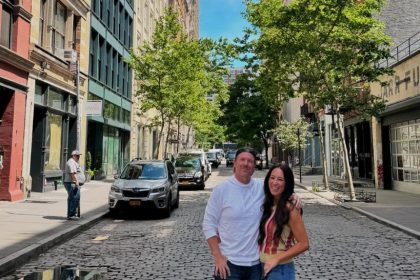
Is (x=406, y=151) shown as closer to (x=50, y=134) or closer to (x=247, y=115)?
(x=50, y=134)

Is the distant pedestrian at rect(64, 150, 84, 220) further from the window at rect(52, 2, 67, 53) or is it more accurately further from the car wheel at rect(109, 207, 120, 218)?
the window at rect(52, 2, 67, 53)

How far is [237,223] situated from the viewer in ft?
10.6

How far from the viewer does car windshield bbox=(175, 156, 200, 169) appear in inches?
936

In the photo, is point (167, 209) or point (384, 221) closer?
point (384, 221)

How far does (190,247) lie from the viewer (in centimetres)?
861

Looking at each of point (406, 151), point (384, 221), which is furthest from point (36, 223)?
point (406, 151)

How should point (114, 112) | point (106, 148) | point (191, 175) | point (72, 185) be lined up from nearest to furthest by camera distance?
point (72, 185) < point (191, 175) < point (106, 148) < point (114, 112)

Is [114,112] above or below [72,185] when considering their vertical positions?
above

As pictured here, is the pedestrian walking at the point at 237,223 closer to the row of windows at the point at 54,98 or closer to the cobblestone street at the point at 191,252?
the cobblestone street at the point at 191,252

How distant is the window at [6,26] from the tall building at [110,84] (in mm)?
7373

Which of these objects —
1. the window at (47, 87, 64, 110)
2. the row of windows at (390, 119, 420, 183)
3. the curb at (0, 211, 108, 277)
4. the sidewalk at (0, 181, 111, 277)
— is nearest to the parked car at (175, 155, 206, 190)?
the sidewalk at (0, 181, 111, 277)

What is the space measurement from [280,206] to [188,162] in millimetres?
21188

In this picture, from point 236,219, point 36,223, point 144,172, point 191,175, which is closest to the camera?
point 236,219

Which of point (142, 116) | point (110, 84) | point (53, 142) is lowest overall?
point (53, 142)
